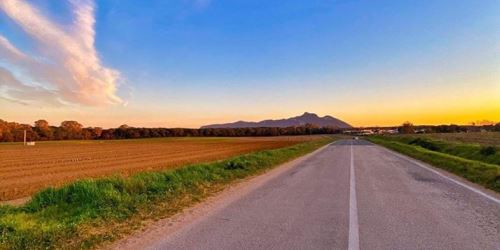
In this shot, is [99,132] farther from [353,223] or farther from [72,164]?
[353,223]

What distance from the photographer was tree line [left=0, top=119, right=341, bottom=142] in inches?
4453

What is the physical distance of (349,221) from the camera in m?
8.10

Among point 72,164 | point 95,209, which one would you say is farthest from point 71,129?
point 95,209

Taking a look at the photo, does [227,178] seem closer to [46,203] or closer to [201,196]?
[201,196]

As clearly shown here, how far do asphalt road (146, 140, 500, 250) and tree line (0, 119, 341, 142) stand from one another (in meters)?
112

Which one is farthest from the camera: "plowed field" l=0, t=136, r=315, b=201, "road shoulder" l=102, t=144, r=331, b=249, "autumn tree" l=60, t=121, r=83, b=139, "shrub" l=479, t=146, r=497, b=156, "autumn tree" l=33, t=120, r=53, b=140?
"autumn tree" l=60, t=121, r=83, b=139

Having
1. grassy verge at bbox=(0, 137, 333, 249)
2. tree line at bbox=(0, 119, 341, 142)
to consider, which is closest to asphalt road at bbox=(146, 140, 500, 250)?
grassy verge at bbox=(0, 137, 333, 249)

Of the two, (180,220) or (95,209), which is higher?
(95,209)

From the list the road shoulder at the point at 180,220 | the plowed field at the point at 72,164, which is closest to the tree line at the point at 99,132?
the plowed field at the point at 72,164

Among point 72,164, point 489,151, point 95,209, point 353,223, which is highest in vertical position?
point 489,151

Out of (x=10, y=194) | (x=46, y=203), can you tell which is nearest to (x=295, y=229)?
(x=46, y=203)

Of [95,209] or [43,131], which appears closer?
[95,209]

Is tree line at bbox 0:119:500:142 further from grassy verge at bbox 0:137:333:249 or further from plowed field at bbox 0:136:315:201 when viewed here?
grassy verge at bbox 0:137:333:249

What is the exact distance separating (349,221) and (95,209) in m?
4.96
